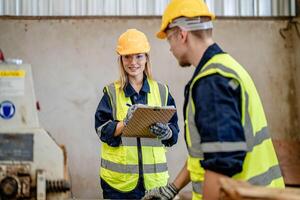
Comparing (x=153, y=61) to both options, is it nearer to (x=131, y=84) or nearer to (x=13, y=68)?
(x=131, y=84)

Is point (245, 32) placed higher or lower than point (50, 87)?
higher

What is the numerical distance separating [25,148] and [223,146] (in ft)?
1.91

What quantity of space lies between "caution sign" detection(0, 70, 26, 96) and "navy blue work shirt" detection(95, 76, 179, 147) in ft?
3.76

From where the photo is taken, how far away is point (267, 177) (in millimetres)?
1626

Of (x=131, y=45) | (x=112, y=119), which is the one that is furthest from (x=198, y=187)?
(x=131, y=45)

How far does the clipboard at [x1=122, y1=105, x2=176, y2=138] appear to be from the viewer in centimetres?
248

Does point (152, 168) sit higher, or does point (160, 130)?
point (160, 130)

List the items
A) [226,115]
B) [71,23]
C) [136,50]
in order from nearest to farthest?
[226,115] < [136,50] < [71,23]

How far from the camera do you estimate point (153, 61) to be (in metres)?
3.98

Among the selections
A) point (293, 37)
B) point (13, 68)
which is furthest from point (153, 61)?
point (13, 68)

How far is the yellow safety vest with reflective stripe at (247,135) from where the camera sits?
155 centimetres

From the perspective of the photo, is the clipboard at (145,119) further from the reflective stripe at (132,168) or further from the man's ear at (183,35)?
the man's ear at (183,35)

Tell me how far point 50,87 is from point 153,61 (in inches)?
32.0

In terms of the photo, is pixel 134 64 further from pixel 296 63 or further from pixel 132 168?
pixel 296 63
